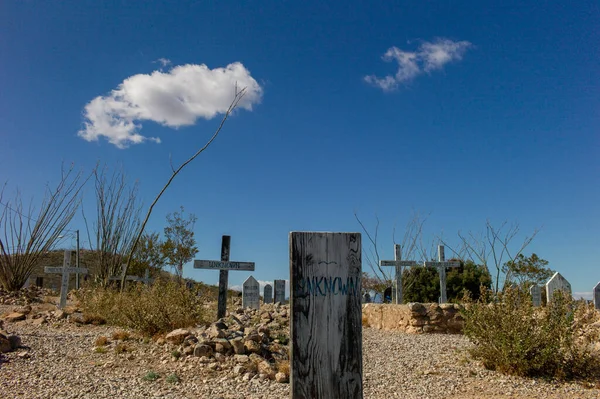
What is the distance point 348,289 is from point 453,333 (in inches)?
386

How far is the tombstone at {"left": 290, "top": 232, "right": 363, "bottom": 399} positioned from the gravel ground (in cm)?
330

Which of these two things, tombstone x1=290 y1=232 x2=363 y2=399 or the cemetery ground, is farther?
the cemetery ground

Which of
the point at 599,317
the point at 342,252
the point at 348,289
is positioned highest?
the point at 342,252

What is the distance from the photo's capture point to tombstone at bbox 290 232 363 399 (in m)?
2.85

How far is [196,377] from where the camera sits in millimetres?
6676

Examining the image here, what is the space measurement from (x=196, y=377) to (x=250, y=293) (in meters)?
7.02

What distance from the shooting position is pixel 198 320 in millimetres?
9930

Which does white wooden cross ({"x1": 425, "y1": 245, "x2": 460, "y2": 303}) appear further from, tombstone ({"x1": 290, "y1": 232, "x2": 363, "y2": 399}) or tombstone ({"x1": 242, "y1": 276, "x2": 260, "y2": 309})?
tombstone ({"x1": 290, "y1": 232, "x2": 363, "y2": 399})

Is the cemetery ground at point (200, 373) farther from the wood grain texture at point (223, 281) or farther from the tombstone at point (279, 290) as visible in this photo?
the tombstone at point (279, 290)

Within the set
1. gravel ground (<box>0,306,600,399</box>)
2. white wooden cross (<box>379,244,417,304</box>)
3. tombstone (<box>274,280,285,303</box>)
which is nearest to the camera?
gravel ground (<box>0,306,600,399</box>)

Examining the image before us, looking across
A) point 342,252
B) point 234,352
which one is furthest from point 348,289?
point 234,352

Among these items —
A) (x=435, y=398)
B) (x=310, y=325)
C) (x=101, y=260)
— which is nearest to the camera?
(x=310, y=325)

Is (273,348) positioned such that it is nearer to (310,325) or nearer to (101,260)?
(310,325)

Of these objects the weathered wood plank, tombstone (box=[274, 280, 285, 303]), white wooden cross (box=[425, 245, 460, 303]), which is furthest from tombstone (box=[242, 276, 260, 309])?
white wooden cross (box=[425, 245, 460, 303])
